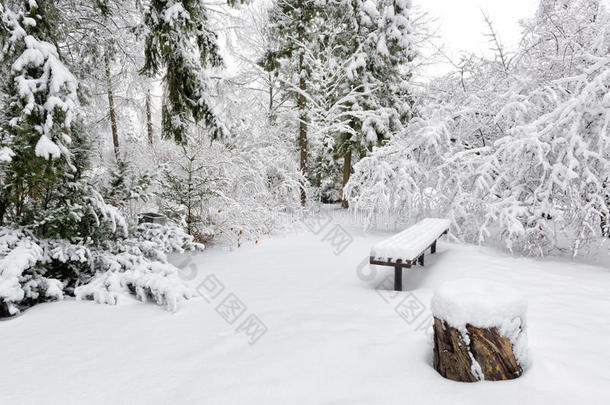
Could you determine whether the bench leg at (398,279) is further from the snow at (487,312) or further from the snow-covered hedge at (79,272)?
the snow-covered hedge at (79,272)

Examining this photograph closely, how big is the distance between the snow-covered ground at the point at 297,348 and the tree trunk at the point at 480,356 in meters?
0.06

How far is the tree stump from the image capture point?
6.71ft

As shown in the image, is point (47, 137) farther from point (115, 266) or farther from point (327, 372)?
point (327, 372)

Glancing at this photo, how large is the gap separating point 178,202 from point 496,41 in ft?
23.0

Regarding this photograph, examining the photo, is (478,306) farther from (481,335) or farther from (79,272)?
(79,272)

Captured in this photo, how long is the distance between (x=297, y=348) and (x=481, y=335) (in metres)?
1.37

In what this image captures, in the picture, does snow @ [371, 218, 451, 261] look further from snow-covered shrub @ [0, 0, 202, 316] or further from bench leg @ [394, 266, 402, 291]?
snow-covered shrub @ [0, 0, 202, 316]

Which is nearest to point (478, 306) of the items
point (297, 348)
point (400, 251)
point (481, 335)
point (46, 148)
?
point (481, 335)

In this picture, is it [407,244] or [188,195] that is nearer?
[407,244]

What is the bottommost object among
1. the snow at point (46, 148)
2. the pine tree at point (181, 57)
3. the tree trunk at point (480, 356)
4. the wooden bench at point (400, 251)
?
the tree trunk at point (480, 356)

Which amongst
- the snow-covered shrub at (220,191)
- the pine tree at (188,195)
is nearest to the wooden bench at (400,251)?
the snow-covered shrub at (220,191)

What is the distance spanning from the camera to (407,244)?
4.45 m

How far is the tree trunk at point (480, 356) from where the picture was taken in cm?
205

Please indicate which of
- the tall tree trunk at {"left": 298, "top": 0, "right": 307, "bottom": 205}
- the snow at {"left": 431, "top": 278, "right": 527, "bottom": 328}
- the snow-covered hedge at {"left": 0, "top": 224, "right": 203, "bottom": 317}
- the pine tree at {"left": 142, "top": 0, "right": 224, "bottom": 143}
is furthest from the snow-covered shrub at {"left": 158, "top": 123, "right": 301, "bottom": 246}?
the snow at {"left": 431, "top": 278, "right": 527, "bottom": 328}
